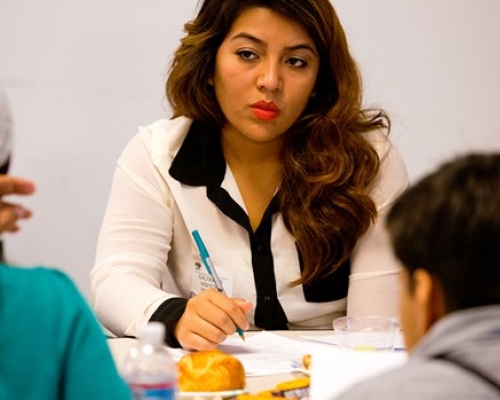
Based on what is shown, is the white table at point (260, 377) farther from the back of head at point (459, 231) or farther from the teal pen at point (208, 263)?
the back of head at point (459, 231)

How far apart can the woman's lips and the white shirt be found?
0.72ft

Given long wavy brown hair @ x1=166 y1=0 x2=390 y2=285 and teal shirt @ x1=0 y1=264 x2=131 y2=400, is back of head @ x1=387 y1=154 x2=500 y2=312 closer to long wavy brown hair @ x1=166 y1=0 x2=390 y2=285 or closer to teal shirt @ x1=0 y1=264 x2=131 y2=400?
teal shirt @ x1=0 y1=264 x2=131 y2=400

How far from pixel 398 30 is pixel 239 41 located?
1068 mm

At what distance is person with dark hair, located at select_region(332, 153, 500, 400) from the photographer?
3.20 feet

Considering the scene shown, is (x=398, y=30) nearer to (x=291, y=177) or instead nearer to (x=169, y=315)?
(x=291, y=177)

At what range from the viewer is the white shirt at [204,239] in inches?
90.6

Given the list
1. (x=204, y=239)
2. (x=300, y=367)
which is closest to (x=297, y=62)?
(x=204, y=239)

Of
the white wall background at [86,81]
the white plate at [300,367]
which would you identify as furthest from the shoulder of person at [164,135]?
the white plate at [300,367]

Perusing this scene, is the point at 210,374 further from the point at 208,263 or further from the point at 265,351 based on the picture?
the point at 208,263

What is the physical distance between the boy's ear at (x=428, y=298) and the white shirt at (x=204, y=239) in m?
1.15

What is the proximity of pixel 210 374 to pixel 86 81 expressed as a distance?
5.45 feet

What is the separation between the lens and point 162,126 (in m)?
2.52

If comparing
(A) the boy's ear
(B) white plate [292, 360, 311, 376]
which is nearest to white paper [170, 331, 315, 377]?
(B) white plate [292, 360, 311, 376]

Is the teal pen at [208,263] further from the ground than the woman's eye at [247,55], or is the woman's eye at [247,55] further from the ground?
the woman's eye at [247,55]
